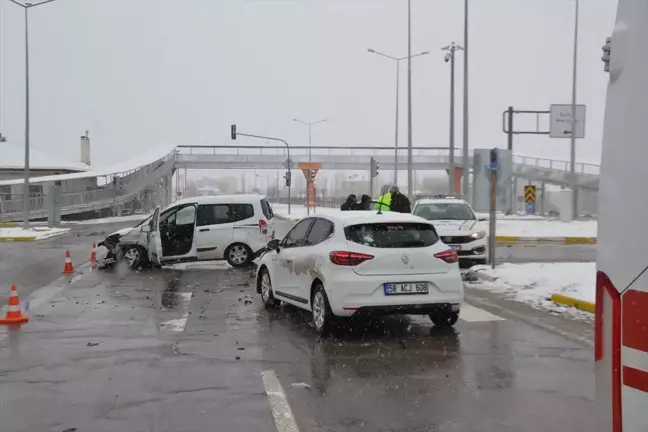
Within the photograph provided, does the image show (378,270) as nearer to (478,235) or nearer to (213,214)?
(478,235)

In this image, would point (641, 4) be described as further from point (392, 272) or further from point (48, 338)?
point (48, 338)

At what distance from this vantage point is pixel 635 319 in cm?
237

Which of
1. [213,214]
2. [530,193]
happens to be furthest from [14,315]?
[530,193]

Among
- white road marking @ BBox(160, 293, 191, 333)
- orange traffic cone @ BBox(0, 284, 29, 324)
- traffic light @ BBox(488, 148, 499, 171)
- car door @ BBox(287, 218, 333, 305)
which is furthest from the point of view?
traffic light @ BBox(488, 148, 499, 171)

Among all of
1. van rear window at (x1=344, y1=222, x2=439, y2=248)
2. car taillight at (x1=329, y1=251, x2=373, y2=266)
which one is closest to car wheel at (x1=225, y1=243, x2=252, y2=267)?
van rear window at (x1=344, y1=222, x2=439, y2=248)

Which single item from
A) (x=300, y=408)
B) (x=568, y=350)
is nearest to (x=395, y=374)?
(x=300, y=408)

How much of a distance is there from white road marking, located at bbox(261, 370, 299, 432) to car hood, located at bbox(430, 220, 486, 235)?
10.2 meters

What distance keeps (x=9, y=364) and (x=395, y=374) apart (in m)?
4.05

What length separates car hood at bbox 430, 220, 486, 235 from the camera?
1649 centimetres

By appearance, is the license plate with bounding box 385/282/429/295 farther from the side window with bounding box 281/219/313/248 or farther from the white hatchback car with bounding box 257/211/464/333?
the side window with bounding box 281/219/313/248

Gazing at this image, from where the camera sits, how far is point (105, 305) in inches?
448

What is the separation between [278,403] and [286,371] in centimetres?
109

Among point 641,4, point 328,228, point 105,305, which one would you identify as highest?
point 641,4

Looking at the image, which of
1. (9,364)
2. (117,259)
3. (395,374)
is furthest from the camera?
(117,259)
